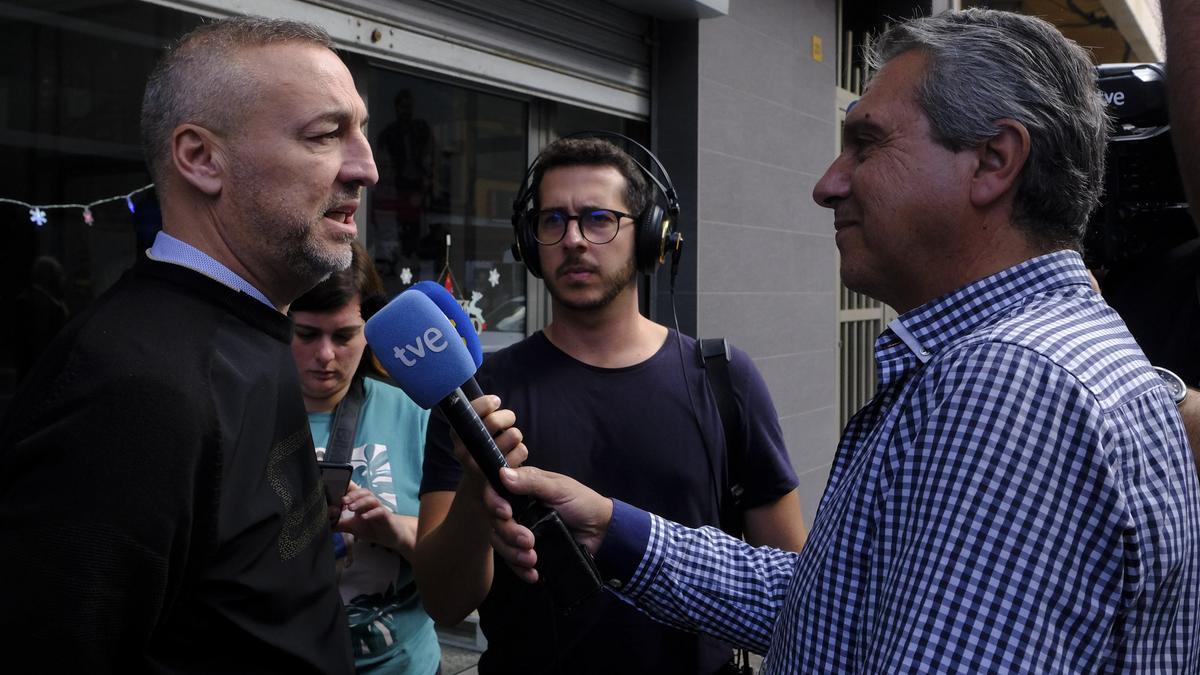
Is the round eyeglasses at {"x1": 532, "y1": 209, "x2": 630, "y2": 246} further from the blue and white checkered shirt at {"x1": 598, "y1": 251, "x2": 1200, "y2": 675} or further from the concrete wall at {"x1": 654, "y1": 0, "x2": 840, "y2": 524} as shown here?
the concrete wall at {"x1": 654, "y1": 0, "x2": 840, "y2": 524}

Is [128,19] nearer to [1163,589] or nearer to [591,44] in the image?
[591,44]

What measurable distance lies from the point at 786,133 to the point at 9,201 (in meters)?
4.30

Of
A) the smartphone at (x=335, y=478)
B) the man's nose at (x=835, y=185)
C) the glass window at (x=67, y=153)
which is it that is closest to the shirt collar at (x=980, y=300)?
the man's nose at (x=835, y=185)

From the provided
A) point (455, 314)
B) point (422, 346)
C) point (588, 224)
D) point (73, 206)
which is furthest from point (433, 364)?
point (73, 206)

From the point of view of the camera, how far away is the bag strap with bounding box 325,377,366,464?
237cm

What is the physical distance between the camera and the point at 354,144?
1637mm

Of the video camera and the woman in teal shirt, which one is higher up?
the video camera

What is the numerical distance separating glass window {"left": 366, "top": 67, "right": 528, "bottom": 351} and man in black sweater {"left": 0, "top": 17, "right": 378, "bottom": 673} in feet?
7.17

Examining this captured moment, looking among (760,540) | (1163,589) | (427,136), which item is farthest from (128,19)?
(1163,589)

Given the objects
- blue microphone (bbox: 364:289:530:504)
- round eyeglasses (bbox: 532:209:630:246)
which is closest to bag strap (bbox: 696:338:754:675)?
round eyeglasses (bbox: 532:209:630:246)

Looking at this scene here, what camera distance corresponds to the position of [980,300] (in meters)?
1.27

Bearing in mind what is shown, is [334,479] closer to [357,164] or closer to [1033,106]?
[357,164]

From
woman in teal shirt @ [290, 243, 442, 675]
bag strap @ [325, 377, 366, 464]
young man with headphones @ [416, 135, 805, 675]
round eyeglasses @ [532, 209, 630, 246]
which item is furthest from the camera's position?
round eyeglasses @ [532, 209, 630, 246]

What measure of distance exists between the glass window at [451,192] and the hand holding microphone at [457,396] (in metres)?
2.23
